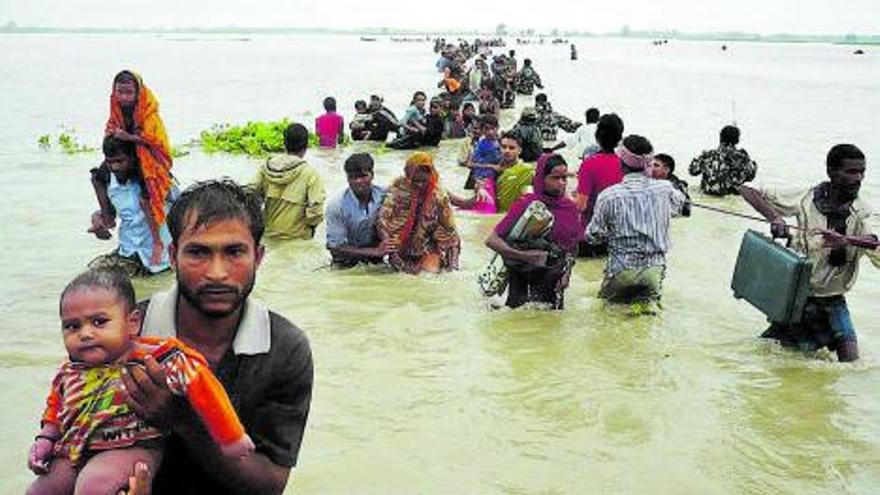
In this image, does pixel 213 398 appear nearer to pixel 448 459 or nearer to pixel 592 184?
pixel 448 459

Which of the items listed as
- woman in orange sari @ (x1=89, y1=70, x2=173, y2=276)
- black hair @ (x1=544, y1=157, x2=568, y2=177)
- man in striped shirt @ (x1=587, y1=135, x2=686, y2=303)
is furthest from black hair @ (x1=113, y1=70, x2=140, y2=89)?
man in striped shirt @ (x1=587, y1=135, x2=686, y2=303)

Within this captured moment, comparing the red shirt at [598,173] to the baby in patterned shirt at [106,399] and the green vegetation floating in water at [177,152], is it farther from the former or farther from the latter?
the green vegetation floating in water at [177,152]

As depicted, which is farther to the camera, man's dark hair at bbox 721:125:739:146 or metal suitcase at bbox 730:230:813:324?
man's dark hair at bbox 721:125:739:146

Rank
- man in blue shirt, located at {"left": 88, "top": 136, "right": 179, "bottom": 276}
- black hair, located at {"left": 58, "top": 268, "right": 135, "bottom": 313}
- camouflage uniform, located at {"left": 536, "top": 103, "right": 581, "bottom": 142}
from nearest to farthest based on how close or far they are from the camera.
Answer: black hair, located at {"left": 58, "top": 268, "right": 135, "bottom": 313}
man in blue shirt, located at {"left": 88, "top": 136, "right": 179, "bottom": 276}
camouflage uniform, located at {"left": 536, "top": 103, "right": 581, "bottom": 142}

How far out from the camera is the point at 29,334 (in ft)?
19.6

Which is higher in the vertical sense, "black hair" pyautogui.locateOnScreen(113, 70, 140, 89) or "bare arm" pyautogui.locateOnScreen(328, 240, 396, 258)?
"black hair" pyautogui.locateOnScreen(113, 70, 140, 89)

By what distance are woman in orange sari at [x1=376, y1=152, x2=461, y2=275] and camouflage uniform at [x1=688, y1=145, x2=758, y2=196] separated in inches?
216

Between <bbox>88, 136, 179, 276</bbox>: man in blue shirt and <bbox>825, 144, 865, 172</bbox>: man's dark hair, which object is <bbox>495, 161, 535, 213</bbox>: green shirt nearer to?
<bbox>88, 136, 179, 276</bbox>: man in blue shirt

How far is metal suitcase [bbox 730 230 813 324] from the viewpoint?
5.06 meters

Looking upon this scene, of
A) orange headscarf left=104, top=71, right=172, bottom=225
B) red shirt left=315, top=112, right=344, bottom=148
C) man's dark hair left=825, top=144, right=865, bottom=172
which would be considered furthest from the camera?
red shirt left=315, top=112, right=344, bottom=148

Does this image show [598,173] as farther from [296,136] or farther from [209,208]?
[209,208]

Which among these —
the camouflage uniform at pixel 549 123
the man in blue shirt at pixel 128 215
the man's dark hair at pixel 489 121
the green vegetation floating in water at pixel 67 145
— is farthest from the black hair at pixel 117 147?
the camouflage uniform at pixel 549 123

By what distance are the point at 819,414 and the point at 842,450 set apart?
0.45 m

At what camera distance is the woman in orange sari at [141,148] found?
636 centimetres
